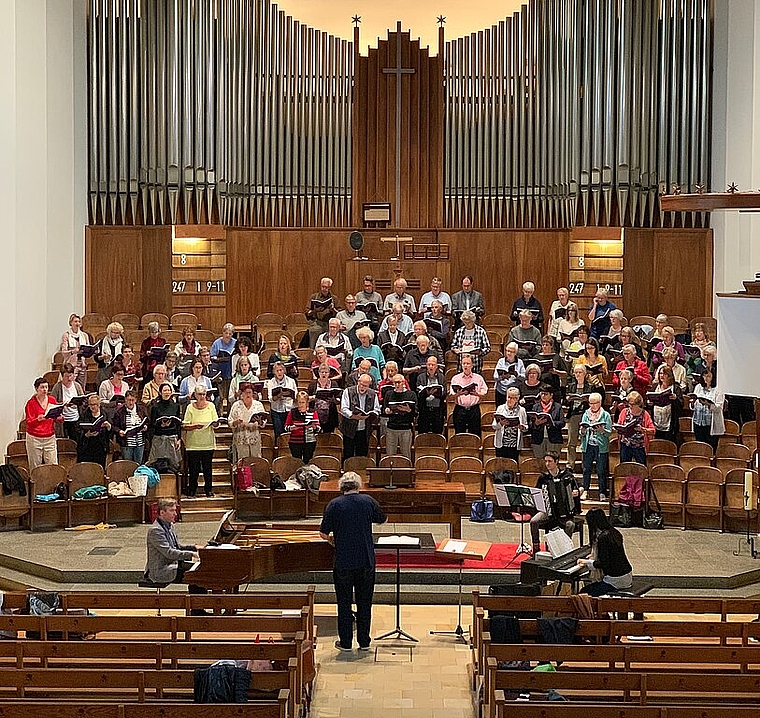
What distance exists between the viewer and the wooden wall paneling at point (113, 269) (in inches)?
753

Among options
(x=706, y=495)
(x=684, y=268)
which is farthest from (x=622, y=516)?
(x=684, y=268)

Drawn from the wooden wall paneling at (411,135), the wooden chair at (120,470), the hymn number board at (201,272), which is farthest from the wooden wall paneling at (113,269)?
the wooden chair at (120,470)

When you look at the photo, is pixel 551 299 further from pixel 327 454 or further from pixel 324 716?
pixel 324 716

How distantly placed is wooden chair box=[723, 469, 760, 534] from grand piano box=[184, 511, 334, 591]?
182 inches

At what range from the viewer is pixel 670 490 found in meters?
13.4

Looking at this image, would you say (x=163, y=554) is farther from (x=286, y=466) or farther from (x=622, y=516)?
(x=622, y=516)

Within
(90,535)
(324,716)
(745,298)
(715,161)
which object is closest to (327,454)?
(90,535)

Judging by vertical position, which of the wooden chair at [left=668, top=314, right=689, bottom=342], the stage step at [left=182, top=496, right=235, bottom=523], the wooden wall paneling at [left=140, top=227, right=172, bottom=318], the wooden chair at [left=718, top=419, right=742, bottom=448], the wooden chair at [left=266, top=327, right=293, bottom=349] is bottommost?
the stage step at [left=182, top=496, right=235, bottom=523]

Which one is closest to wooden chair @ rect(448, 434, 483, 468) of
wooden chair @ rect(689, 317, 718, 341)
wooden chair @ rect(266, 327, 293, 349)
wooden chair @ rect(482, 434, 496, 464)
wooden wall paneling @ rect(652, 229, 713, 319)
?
wooden chair @ rect(482, 434, 496, 464)

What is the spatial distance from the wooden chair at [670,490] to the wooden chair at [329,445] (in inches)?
134

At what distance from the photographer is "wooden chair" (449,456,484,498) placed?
544 inches

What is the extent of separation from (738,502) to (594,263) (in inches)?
281

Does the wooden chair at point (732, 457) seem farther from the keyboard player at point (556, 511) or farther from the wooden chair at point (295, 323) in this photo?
the wooden chair at point (295, 323)

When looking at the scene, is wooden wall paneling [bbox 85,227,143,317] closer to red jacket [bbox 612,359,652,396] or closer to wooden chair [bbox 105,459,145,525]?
wooden chair [bbox 105,459,145,525]
